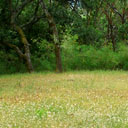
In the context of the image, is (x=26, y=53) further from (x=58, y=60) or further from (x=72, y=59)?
(x=72, y=59)

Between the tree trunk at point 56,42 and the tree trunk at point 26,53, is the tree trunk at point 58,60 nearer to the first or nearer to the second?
the tree trunk at point 56,42

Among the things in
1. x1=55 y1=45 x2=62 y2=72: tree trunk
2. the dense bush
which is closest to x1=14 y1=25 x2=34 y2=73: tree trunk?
the dense bush

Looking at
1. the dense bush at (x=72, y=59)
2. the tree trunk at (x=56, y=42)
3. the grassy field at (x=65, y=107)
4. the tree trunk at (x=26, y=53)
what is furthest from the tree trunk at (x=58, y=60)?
the grassy field at (x=65, y=107)

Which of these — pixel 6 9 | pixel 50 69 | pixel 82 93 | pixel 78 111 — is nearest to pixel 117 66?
pixel 50 69

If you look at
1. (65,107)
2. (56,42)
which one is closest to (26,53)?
(56,42)

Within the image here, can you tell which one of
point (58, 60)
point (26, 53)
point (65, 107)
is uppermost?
point (26, 53)

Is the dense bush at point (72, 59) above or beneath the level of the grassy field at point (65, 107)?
above

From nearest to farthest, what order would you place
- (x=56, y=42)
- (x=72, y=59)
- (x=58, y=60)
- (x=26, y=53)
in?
(x=56, y=42), (x=58, y=60), (x=26, y=53), (x=72, y=59)

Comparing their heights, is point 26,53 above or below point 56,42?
below

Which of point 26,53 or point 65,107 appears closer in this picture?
point 65,107

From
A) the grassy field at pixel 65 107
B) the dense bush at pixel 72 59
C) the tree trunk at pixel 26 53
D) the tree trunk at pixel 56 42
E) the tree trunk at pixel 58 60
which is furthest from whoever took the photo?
the dense bush at pixel 72 59

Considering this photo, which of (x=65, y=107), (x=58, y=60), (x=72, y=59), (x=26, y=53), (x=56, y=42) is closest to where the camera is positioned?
(x=65, y=107)

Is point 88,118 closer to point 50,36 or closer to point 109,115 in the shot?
point 109,115

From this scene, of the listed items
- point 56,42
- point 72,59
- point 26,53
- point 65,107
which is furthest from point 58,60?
point 65,107
